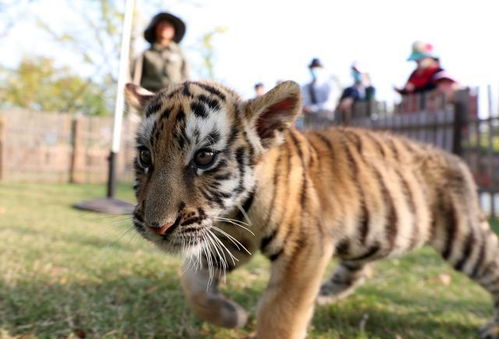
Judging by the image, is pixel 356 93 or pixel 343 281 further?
pixel 356 93

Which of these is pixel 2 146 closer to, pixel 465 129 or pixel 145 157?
pixel 465 129

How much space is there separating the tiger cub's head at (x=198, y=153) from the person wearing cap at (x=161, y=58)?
383 cm

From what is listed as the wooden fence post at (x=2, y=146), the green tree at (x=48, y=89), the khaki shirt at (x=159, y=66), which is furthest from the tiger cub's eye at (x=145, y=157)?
the green tree at (x=48, y=89)

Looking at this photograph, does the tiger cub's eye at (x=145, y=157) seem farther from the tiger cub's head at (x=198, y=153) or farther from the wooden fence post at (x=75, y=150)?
the wooden fence post at (x=75, y=150)

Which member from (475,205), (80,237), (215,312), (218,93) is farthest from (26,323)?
(475,205)

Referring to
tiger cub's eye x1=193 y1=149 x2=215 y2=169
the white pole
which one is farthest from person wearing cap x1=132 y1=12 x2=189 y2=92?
tiger cub's eye x1=193 y1=149 x2=215 y2=169

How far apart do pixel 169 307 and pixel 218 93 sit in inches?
52.3

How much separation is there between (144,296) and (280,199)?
1221mm

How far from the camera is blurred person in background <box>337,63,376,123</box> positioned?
392 inches

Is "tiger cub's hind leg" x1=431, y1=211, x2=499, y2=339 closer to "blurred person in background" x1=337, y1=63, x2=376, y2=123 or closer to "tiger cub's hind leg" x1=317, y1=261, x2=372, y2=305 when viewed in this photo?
"tiger cub's hind leg" x1=317, y1=261, x2=372, y2=305

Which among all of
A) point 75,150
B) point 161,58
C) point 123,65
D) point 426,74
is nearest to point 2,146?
point 75,150

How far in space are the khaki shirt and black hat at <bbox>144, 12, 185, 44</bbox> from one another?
0.52ft

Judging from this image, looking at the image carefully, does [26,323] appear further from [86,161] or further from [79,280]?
[86,161]

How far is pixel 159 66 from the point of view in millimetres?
5586
